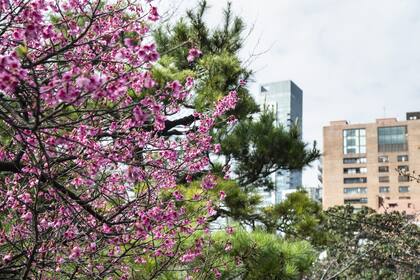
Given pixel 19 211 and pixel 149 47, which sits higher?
pixel 149 47

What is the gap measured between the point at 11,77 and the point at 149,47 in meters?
0.59

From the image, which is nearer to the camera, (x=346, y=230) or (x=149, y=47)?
(x=149, y=47)

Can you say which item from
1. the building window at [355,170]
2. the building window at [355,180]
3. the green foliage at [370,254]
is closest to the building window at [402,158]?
the building window at [355,170]

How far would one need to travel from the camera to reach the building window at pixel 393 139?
75250mm

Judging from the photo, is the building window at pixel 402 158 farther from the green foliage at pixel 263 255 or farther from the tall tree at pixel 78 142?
the tall tree at pixel 78 142

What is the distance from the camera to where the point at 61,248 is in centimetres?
354

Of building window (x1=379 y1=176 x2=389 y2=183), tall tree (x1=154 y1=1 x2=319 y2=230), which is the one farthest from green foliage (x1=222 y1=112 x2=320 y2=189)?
building window (x1=379 y1=176 x2=389 y2=183)

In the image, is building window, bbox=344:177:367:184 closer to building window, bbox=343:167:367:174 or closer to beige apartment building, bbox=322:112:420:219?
beige apartment building, bbox=322:112:420:219

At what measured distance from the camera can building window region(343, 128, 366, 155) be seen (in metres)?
78.0

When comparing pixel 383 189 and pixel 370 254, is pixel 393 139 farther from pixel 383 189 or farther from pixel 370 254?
pixel 370 254

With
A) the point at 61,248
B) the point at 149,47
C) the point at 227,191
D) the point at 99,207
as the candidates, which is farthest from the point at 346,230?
the point at 149,47

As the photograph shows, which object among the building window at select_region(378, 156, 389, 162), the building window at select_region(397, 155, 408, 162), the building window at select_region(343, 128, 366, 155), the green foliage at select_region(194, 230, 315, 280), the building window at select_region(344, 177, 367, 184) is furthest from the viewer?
the building window at select_region(343, 128, 366, 155)

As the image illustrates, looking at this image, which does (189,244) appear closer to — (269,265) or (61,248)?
(269,265)

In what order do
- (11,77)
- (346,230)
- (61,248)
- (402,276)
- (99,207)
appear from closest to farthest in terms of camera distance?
(11,77), (61,248), (99,207), (402,276), (346,230)
